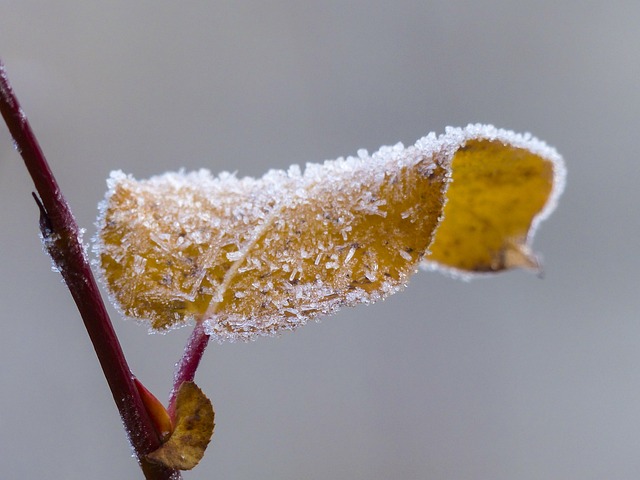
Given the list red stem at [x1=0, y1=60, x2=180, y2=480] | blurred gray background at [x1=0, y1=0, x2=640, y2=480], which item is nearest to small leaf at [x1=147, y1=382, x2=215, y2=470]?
red stem at [x1=0, y1=60, x2=180, y2=480]

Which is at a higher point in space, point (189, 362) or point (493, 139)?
point (493, 139)

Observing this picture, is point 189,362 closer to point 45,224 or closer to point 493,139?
point 45,224

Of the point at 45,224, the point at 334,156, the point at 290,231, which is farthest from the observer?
the point at 334,156

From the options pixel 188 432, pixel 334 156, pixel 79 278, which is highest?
pixel 334 156

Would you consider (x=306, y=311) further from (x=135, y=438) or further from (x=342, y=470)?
(x=342, y=470)

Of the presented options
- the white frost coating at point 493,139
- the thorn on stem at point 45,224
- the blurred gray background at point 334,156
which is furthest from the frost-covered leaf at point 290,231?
the blurred gray background at point 334,156

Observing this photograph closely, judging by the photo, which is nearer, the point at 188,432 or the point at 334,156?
the point at 188,432

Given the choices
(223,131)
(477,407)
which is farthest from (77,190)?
(477,407)

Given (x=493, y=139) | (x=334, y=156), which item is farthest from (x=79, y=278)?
(x=334, y=156)
